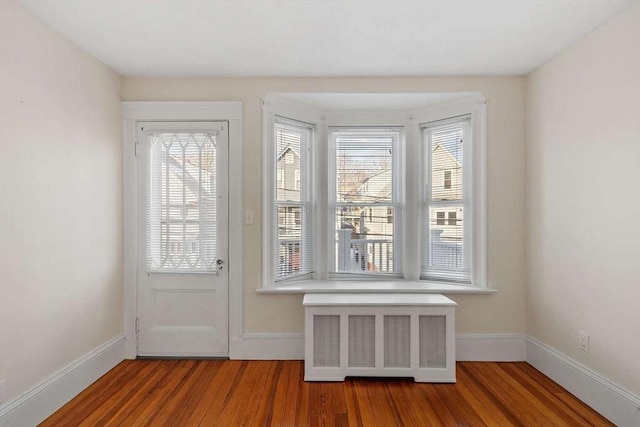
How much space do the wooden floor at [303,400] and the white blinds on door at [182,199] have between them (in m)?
0.94

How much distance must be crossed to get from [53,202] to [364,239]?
263 centimetres

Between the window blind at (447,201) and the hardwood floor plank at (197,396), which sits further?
the window blind at (447,201)

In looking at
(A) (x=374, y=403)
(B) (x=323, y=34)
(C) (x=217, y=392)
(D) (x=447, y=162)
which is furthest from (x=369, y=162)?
(C) (x=217, y=392)

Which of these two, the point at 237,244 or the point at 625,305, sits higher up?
the point at 237,244

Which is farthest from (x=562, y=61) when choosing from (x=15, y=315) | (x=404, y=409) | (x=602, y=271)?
(x=15, y=315)

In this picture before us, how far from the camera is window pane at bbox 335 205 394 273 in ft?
11.5

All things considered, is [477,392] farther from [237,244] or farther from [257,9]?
[257,9]

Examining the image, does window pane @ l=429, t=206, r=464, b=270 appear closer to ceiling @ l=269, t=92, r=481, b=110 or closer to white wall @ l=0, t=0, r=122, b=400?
ceiling @ l=269, t=92, r=481, b=110

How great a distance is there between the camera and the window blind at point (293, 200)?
10.7 ft

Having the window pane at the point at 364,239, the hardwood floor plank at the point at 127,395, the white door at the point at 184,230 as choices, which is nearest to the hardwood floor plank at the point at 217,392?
the white door at the point at 184,230

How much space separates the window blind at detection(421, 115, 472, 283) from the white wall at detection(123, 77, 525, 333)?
24 cm

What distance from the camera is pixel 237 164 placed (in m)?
3.04

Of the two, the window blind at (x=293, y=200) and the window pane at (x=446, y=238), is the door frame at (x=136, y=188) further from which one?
the window pane at (x=446, y=238)

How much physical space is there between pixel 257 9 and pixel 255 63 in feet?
2.46
